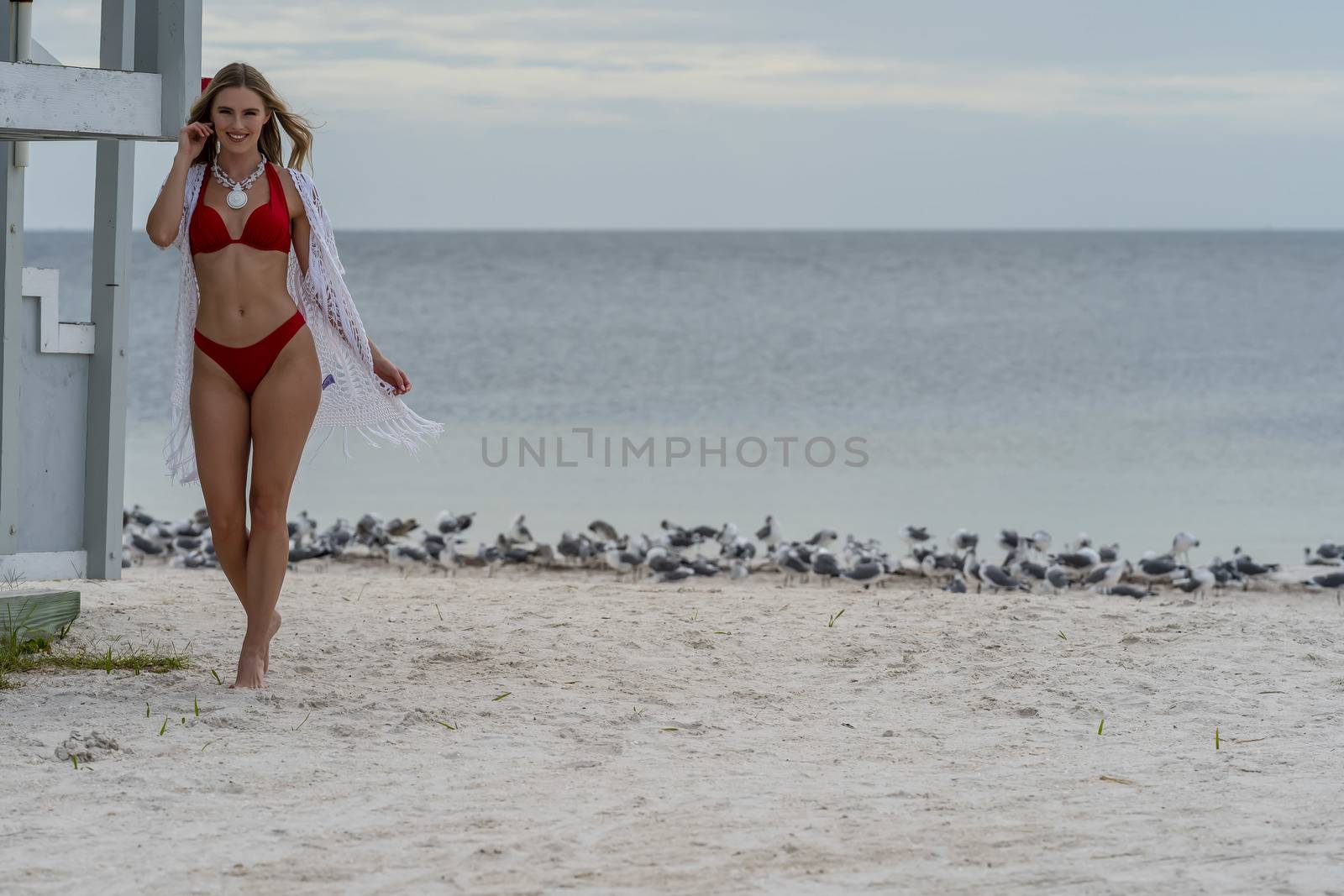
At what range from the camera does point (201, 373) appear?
445 centimetres

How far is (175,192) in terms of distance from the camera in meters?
4.36

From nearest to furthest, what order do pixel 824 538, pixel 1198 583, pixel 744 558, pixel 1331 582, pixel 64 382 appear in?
pixel 64 382 → pixel 1331 582 → pixel 1198 583 → pixel 744 558 → pixel 824 538

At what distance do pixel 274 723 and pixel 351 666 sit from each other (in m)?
0.85

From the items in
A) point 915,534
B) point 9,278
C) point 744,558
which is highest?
point 9,278

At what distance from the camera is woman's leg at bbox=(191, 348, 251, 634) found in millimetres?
4426

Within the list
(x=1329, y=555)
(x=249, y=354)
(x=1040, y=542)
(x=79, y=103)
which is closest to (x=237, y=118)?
(x=79, y=103)

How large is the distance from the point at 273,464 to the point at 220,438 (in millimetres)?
184

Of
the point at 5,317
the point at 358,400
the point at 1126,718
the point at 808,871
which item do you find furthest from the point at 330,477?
the point at 808,871

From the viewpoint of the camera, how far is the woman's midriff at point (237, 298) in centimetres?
442

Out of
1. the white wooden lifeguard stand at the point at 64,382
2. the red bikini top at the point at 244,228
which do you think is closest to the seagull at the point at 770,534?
the white wooden lifeguard stand at the point at 64,382

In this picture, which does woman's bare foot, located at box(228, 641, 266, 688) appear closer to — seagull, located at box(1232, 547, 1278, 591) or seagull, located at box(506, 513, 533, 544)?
seagull, located at box(506, 513, 533, 544)

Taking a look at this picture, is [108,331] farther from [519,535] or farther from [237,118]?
[519,535]

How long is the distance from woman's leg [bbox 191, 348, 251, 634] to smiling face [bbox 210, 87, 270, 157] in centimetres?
67

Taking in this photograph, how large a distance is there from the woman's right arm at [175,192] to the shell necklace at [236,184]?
11 cm
